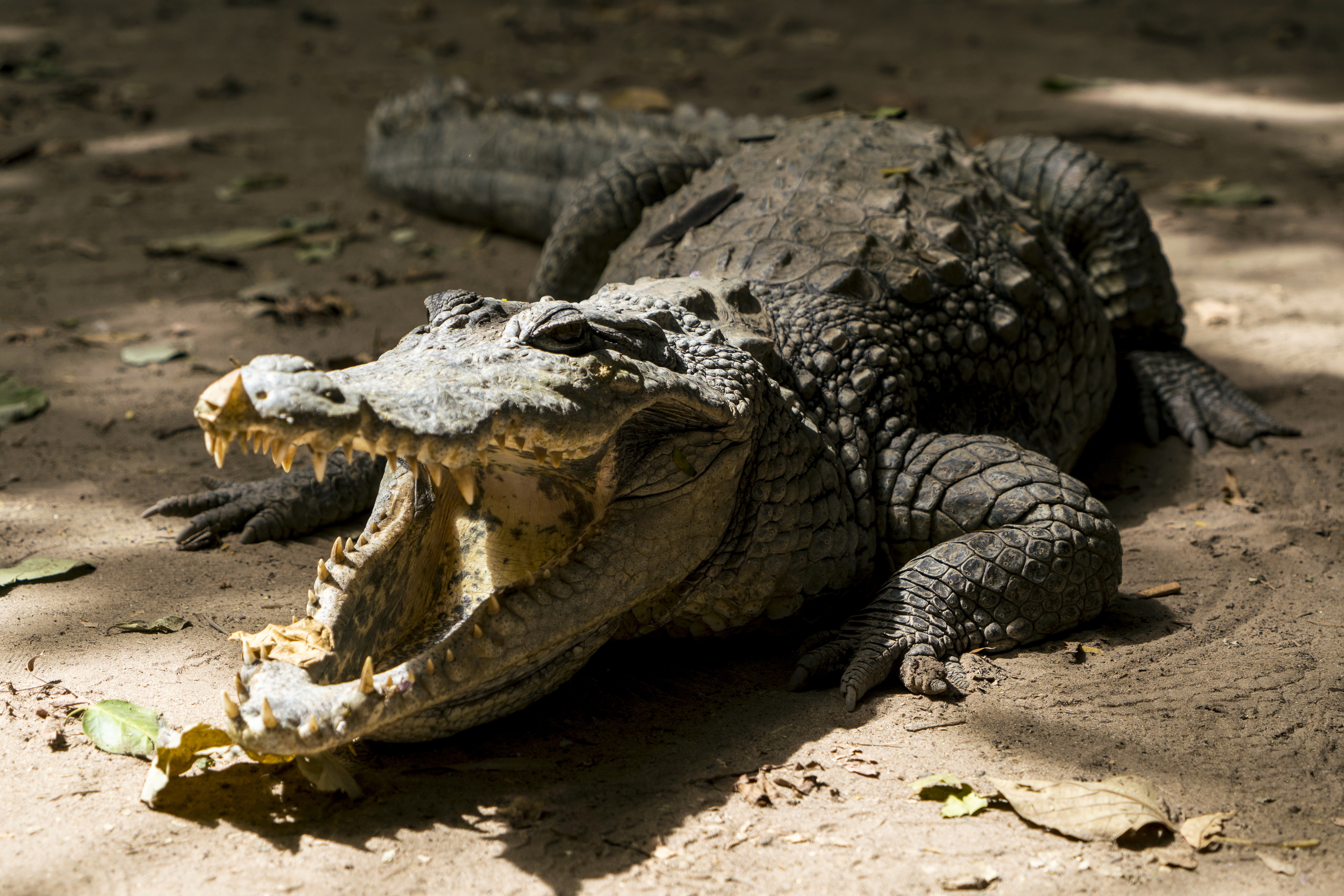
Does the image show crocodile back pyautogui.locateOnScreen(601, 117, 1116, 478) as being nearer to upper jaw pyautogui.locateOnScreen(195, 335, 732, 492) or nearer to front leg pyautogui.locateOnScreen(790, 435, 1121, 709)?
front leg pyautogui.locateOnScreen(790, 435, 1121, 709)

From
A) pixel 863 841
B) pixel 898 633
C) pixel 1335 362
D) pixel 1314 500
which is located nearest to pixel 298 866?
pixel 863 841

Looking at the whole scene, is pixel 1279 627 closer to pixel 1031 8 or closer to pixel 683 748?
pixel 683 748

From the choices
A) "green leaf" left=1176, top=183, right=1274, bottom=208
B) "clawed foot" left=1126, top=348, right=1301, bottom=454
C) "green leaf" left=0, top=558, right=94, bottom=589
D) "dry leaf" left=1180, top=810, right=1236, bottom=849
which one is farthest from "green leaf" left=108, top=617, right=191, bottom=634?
"green leaf" left=1176, top=183, right=1274, bottom=208

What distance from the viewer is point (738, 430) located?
8.69 feet

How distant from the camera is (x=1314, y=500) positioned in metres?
3.72

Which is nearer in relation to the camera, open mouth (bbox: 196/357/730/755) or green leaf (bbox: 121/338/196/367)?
open mouth (bbox: 196/357/730/755)

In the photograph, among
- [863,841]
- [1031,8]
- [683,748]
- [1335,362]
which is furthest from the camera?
[1031,8]

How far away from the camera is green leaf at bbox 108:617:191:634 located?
2803 mm

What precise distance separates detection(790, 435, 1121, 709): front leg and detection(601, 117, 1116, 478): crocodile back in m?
0.22

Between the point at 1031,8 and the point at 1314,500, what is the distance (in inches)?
331

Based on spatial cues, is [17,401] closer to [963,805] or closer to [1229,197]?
[963,805]

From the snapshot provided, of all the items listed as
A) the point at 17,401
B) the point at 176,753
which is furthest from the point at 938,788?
the point at 17,401

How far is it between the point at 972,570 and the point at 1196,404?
2.00m

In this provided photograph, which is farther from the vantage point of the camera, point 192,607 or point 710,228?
point 710,228
